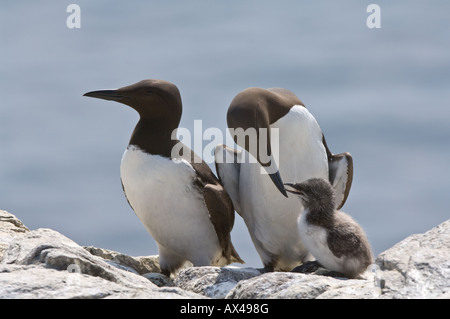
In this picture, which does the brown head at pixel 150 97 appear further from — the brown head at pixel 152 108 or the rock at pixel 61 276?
the rock at pixel 61 276

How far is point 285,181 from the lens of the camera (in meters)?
9.52

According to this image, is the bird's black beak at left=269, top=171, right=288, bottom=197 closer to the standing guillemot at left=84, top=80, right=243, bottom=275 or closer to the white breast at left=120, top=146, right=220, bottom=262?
the standing guillemot at left=84, top=80, right=243, bottom=275

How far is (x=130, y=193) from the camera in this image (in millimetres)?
9789

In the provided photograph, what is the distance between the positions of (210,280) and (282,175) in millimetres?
2198

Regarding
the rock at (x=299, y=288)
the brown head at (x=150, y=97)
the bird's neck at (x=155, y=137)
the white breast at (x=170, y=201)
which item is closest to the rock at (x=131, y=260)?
the white breast at (x=170, y=201)

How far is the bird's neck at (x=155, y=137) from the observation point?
9586 millimetres

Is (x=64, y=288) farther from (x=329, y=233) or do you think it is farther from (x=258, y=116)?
(x=258, y=116)

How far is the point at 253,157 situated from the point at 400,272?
358 centimetres

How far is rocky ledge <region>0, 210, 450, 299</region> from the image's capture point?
6.09 meters

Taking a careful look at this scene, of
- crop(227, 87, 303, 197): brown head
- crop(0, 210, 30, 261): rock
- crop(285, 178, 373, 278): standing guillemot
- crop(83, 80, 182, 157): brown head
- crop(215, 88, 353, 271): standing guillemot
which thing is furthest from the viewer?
crop(0, 210, 30, 261): rock

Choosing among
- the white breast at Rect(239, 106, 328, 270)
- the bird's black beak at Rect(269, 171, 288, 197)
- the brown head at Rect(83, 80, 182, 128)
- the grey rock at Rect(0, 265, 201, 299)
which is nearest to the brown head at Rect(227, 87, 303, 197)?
the bird's black beak at Rect(269, 171, 288, 197)

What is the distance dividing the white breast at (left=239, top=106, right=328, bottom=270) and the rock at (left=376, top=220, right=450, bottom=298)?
7.96 ft
